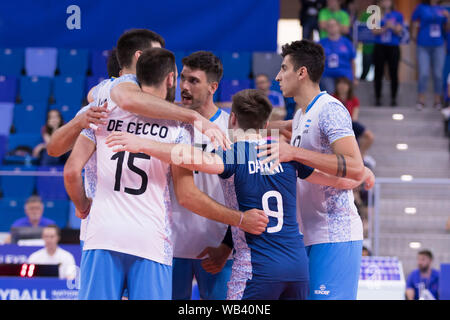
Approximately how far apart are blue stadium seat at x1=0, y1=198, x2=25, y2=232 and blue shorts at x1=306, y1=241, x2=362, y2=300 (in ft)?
21.1

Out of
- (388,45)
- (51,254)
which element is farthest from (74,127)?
(388,45)

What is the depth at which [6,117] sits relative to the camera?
11.2 metres

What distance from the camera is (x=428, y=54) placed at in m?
12.3

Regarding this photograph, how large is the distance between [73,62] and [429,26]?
6.06m

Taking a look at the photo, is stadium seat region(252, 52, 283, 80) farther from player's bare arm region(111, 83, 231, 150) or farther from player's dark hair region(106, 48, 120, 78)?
player's bare arm region(111, 83, 231, 150)

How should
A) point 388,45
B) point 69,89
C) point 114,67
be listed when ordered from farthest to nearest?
1. point 388,45
2. point 69,89
3. point 114,67

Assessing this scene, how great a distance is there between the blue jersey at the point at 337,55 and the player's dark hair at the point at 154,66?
561cm

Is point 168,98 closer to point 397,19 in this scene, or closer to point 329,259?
point 329,259

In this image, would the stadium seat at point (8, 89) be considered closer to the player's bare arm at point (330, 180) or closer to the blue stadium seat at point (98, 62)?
the blue stadium seat at point (98, 62)

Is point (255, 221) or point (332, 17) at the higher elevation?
point (332, 17)

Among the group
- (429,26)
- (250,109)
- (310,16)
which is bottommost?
(250,109)

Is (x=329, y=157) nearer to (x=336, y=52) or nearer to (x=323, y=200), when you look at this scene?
(x=323, y=200)

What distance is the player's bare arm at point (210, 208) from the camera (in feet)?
13.4

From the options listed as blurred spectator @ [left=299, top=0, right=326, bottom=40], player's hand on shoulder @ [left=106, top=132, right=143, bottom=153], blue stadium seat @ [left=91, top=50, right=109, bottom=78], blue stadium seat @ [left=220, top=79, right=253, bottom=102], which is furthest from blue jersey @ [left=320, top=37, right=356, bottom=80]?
player's hand on shoulder @ [left=106, top=132, right=143, bottom=153]
